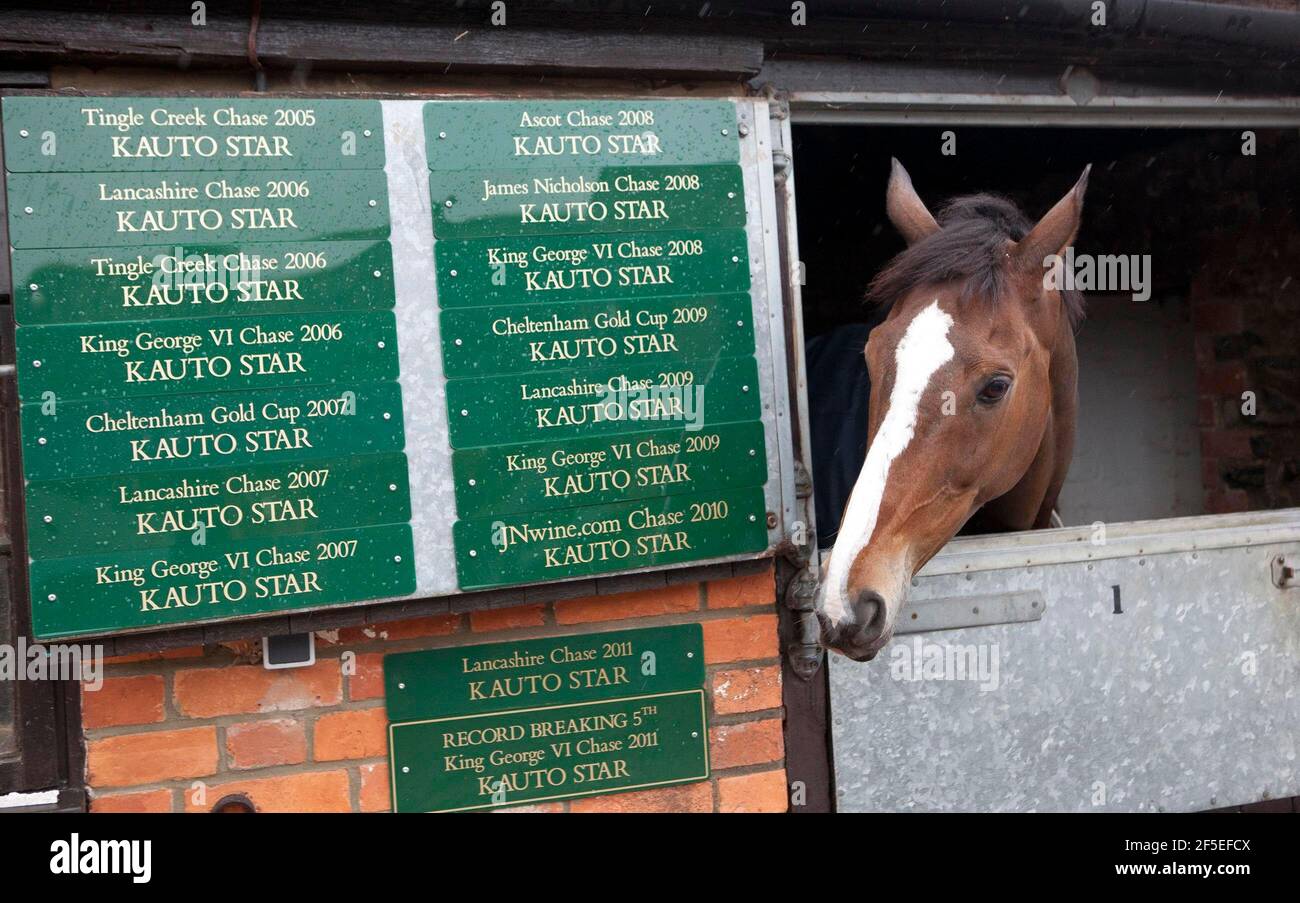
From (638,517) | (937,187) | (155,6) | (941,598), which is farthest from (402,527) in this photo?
(937,187)

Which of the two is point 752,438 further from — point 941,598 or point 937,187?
point 937,187

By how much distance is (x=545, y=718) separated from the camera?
293 cm

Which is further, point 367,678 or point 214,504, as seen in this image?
point 367,678

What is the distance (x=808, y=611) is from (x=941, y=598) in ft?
1.41

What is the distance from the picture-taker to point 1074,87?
11.4ft

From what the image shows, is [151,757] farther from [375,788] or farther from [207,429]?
[207,429]

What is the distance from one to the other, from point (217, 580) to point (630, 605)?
1.11 m

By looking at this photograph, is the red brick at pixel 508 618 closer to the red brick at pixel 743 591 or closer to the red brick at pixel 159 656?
the red brick at pixel 743 591

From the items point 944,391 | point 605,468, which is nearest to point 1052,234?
point 944,391

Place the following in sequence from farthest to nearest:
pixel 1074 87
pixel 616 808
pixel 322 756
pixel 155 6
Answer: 1. pixel 1074 87
2. pixel 616 808
3. pixel 322 756
4. pixel 155 6

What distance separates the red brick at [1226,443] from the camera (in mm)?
5496

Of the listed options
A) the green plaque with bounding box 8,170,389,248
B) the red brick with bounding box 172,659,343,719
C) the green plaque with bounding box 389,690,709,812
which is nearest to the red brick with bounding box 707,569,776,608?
the green plaque with bounding box 389,690,709,812

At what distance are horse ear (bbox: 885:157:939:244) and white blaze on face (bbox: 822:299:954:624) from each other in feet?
1.73

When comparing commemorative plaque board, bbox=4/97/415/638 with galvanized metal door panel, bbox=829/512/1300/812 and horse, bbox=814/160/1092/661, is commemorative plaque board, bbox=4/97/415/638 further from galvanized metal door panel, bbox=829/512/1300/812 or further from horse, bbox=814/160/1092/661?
galvanized metal door panel, bbox=829/512/1300/812
